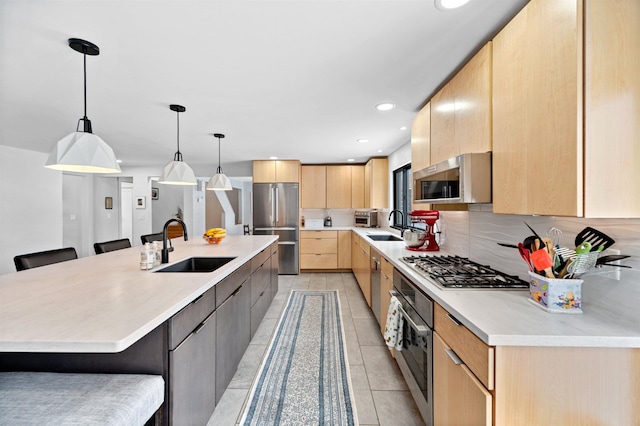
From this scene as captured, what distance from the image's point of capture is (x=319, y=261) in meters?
5.19

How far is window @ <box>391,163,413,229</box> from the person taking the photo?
4066 mm

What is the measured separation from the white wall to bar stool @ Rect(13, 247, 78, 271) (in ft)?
10.6

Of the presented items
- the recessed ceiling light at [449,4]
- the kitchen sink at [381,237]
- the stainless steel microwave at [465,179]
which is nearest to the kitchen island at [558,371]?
the stainless steel microwave at [465,179]

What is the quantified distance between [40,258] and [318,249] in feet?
12.5

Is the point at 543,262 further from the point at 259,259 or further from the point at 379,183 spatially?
the point at 379,183

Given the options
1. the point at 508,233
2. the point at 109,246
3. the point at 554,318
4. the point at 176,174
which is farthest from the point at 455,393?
the point at 109,246

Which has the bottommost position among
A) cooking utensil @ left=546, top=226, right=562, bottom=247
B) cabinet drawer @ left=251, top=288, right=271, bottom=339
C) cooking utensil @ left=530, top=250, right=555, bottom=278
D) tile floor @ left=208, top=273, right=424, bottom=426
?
tile floor @ left=208, top=273, right=424, bottom=426

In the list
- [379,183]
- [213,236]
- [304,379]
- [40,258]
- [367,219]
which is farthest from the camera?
[367,219]

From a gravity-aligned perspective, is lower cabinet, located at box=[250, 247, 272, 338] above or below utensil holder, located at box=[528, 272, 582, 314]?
below

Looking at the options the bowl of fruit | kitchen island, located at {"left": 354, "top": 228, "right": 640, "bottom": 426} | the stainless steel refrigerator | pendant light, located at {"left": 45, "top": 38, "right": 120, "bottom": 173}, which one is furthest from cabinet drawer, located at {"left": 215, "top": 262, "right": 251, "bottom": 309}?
the stainless steel refrigerator

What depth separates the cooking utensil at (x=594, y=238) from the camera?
39.2 inches

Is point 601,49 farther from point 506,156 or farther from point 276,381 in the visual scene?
point 276,381

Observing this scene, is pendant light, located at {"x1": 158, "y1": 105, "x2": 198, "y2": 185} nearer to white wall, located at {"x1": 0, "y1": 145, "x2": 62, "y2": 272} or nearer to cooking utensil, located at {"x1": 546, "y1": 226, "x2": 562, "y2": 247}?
cooking utensil, located at {"x1": 546, "y1": 226, "x2": 562, "y2": 247}

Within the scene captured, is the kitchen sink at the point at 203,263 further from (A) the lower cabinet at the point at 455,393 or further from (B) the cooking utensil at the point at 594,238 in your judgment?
(B) the cooking utensil at the point at 594,238
